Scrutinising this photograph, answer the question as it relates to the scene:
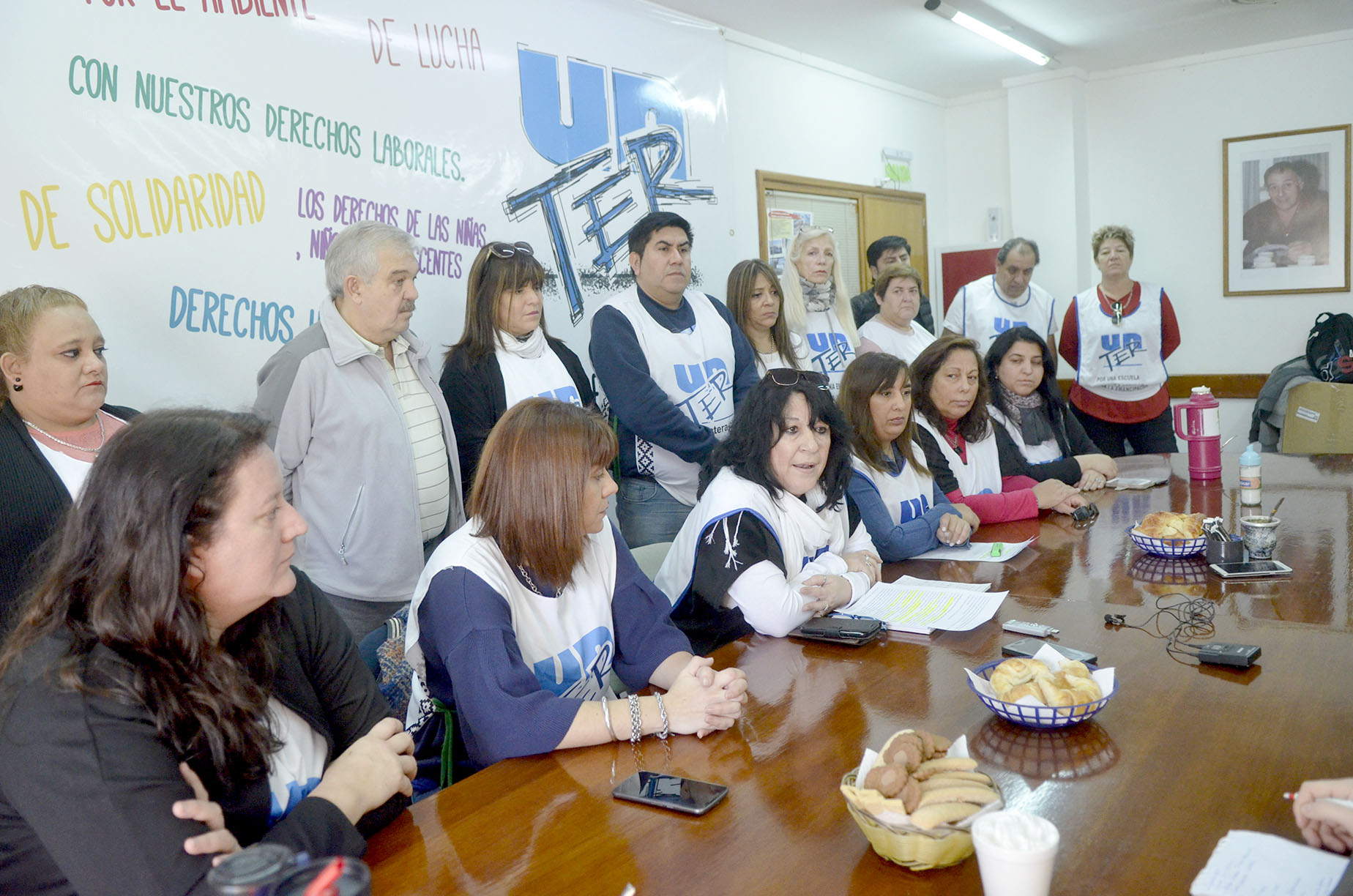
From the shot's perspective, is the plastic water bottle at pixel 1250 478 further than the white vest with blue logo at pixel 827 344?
No

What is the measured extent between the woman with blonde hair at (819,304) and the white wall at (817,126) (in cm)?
114

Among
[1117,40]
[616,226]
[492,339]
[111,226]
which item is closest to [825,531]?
[492,339]

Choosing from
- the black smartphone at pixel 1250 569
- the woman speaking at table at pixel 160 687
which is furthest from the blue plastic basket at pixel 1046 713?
the black smartphone at pixel 1250 569

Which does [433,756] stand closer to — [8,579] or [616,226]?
[8,579]

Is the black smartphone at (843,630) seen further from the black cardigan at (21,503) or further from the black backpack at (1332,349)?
the black backpack at (1332,349)

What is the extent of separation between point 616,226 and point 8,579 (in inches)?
107

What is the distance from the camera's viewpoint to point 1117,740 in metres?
1.37

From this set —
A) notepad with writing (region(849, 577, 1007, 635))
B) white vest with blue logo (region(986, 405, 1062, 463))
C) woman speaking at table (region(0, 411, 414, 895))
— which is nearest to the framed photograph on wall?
white vest with blue logo (region(986, 405, 1062, 463))

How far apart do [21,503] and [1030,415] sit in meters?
3.22

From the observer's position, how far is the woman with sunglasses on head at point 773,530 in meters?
2.03

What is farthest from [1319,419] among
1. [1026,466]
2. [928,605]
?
[928,605]

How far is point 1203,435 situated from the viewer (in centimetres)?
331

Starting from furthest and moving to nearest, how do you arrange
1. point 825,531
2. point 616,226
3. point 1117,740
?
point 616,226
point 825,531
point 1117,740

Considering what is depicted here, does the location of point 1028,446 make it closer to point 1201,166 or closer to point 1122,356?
point 1122,356
